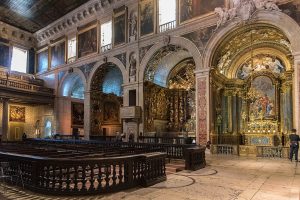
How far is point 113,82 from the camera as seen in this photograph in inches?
902

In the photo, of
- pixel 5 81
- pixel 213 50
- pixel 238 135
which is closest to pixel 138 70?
pixel 213 50

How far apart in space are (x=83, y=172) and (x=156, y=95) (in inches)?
497

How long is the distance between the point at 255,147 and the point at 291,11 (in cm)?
610

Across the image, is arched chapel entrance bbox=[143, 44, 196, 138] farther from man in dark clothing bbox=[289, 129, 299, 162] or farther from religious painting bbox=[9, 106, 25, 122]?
religious painting bbox=[9, 106, 25, 122]

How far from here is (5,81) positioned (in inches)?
758

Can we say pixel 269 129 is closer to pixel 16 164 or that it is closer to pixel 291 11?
pixel 291 11

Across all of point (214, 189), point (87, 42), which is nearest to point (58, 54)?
point (87, 42)

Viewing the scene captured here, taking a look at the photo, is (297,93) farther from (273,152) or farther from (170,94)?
(170,94)

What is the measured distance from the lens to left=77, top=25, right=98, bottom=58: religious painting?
64.7 ft

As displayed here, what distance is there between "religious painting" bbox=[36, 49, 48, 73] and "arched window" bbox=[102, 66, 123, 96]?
6.03m

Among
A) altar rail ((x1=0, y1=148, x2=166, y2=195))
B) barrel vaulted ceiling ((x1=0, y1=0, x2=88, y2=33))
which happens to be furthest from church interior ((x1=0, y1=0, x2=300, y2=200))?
barrel vaulted ceiling ((x1=0, y1=0, x2=88, y2=33))

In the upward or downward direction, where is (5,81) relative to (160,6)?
downward

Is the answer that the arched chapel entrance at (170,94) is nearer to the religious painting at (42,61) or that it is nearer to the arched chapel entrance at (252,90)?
the arched chapel entrance at (252,90)

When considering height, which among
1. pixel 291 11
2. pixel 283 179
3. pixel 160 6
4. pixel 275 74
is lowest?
pixel 283 179
